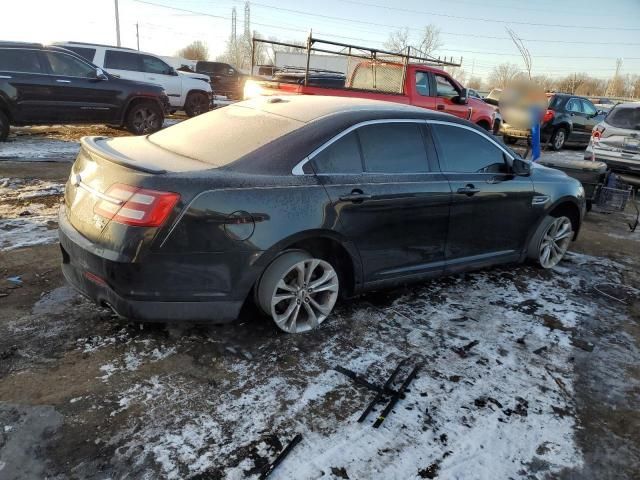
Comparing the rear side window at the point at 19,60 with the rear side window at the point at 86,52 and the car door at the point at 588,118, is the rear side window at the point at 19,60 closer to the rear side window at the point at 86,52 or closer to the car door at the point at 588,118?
the rear side window at the point at 86,52

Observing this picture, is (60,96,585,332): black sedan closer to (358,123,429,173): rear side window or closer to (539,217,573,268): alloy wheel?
(358,123,429,173): rear side window

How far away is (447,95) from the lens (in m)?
11.3

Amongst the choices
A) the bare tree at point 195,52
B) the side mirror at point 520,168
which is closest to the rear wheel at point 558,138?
the side mirror at point 520,168

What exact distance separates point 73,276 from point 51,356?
0.49 metres

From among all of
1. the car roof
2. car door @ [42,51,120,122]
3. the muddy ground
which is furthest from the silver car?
car door @ [42,51,120,122]

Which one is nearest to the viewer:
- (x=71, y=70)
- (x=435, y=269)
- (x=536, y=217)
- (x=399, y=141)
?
(x=399, y=141)

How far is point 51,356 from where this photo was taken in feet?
9.56

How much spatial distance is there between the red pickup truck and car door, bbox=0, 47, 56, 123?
3.71 meters

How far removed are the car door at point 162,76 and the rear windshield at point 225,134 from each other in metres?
10.8

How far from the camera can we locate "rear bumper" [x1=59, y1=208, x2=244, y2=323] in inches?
110

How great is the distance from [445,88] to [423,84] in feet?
2.87

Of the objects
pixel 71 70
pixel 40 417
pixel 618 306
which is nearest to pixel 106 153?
pixel 40 417

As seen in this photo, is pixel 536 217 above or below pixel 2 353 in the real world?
above

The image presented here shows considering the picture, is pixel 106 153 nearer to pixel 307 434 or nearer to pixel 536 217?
pixel 307 434
